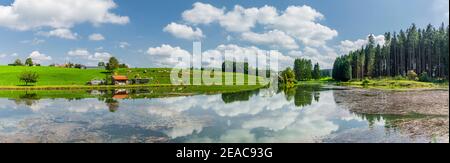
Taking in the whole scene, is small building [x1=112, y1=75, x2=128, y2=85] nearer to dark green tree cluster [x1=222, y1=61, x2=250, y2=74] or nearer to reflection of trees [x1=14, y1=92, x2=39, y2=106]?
reflection of trees [x1=14, y1=92, x2=39, y2=106]

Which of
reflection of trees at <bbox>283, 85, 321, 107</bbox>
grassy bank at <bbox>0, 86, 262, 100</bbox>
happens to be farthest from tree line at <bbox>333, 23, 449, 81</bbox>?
grassy bank at <bbox>0, 86, 262, 100</bbox>

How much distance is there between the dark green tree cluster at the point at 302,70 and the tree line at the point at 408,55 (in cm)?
3167

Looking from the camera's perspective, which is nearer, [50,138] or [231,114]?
[50,138]

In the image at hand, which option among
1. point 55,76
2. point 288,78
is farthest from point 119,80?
point 288,78

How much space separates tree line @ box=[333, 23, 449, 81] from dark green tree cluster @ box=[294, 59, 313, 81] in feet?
104

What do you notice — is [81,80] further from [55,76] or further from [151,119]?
[151,119]

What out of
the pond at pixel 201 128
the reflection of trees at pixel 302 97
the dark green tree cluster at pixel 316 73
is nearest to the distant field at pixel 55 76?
the reflection of trees at pixel 302 97

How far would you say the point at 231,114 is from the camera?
25.4 meters

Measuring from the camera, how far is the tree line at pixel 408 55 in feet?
229

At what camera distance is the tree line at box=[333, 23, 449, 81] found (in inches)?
2751

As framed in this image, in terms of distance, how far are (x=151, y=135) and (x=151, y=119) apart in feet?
19.5

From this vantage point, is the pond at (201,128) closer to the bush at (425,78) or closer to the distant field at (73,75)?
the distant field at (73,75)
